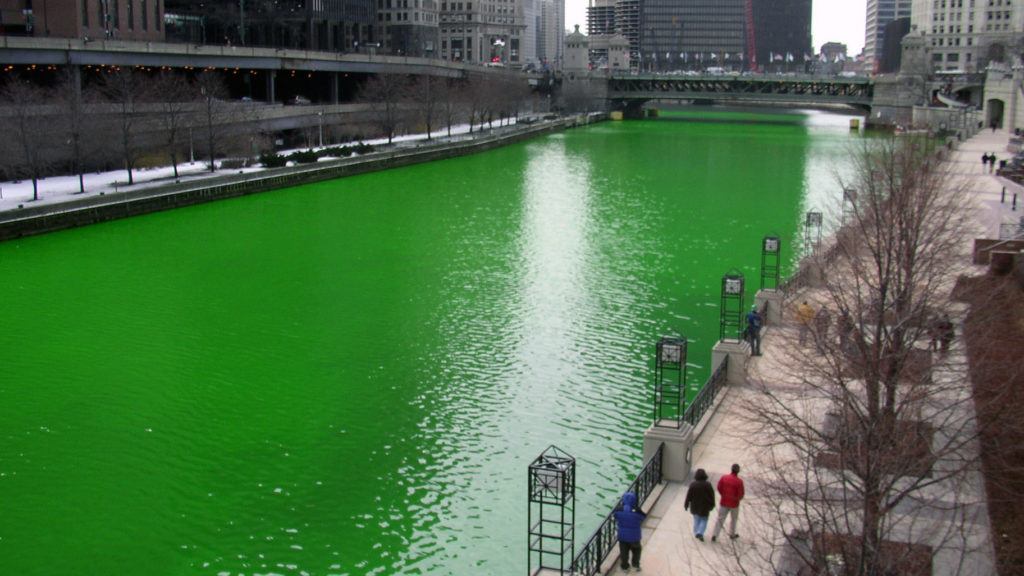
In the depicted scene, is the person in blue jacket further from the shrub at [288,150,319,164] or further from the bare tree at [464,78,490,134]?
the bare tree at [464,78,490,134]

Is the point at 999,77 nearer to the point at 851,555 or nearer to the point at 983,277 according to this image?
the point at 983,277

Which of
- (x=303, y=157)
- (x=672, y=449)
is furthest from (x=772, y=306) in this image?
(x=303, y=157)

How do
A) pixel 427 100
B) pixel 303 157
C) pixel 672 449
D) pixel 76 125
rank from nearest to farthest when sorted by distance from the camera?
pixel 672 449 → pixel 76 125 → pixel 303 157 → pixel 427 100

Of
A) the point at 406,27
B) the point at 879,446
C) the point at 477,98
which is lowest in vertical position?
the point at 879,446

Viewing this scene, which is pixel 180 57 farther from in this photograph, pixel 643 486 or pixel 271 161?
pixel 643 486

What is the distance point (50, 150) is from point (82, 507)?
138 ft

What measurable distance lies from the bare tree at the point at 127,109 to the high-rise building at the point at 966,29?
14137 cm

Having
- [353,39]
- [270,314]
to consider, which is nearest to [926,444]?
[270,314]

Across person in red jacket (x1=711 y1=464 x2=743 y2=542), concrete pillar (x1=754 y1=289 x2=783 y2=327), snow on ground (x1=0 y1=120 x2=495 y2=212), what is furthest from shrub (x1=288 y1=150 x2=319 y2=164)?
person in red jacket (x1=711 y1=464 x2=743 y2=542)

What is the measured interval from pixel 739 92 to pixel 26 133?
110038mm

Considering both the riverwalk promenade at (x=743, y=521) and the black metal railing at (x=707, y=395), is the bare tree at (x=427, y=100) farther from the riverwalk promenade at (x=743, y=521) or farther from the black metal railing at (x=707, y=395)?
the riverwalk promenade at (x=743, y=521)

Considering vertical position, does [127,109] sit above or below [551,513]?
above

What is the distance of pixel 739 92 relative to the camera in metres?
143

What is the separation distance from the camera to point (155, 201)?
50.4 m
